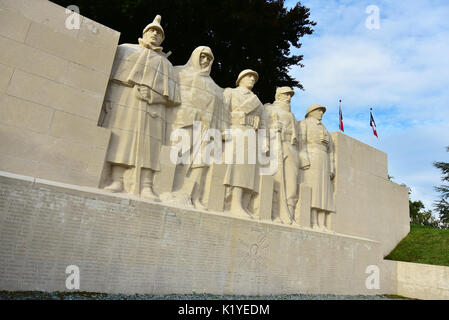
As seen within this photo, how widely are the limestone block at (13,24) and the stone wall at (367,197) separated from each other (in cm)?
808

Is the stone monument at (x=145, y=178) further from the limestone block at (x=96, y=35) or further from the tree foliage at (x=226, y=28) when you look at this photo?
the tree foliage at (x=226, y=28)

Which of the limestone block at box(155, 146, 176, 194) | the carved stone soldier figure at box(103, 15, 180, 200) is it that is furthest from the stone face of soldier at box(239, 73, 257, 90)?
the limestone block at box(155, 146, 176, 194)

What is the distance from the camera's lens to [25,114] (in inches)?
201

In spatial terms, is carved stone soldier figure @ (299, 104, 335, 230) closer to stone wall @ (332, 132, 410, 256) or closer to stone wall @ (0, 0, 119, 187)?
stone wall @ (332, 132, 410, 256)

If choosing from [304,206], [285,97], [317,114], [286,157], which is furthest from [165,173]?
[317,114]

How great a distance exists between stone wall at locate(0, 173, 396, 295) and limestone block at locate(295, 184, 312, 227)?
59cm

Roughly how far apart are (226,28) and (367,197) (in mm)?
7181

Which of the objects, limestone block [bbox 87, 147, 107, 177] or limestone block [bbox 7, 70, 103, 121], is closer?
limestone block [bbox 7, 70, 103, 121]

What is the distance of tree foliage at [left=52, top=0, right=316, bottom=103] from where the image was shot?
9.52 meters

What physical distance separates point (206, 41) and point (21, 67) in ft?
23.3

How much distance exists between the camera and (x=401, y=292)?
29.4 ft

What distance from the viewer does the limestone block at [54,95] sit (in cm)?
514

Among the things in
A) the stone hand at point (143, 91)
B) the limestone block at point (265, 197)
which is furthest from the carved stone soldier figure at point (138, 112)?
the limestone block at point (265, 197)

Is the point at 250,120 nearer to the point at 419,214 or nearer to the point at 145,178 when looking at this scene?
the point at 145,178
